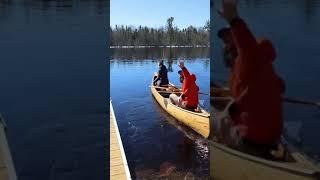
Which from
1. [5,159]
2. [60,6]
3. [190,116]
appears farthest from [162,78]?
[5,159]

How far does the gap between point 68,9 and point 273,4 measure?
4.66 feet

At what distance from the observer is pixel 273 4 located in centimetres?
279

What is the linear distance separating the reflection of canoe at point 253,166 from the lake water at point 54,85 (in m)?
0.86

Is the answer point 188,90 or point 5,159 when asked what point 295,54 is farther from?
point 188,90

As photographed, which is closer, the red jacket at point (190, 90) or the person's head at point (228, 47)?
the person's head at point (228, 47)


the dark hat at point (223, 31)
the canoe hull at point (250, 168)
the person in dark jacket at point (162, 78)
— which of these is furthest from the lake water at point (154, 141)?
the dark hat at point (223, 31)

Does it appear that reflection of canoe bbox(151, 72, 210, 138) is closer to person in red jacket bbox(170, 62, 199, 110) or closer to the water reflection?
person in red jacket bbox(170, 62, 199, 110)

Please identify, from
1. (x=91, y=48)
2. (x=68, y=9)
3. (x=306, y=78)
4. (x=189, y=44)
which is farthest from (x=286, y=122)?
(x=189, y=44)

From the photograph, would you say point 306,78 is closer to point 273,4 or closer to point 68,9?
point 273,4

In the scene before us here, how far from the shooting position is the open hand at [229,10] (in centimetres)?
277

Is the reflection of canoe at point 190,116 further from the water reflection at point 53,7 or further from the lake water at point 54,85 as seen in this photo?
the water reflection at point 53,7

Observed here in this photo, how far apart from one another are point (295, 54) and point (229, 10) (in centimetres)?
54

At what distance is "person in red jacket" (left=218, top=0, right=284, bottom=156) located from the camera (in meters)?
2.77

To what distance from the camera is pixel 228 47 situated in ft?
9.33
